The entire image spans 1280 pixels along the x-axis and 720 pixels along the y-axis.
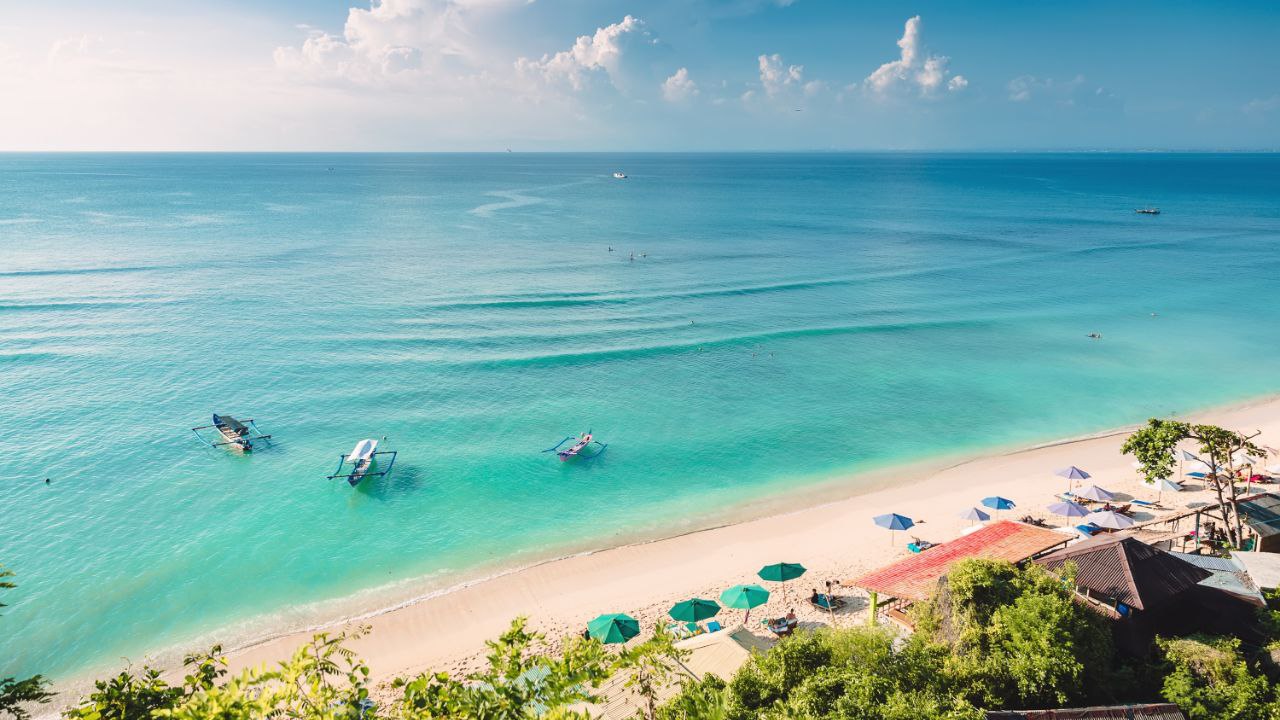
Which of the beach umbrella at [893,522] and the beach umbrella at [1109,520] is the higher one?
the beach umbrella at [1109,520]

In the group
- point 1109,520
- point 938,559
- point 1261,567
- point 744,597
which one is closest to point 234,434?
point 744,597

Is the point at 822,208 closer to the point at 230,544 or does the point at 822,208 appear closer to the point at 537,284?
the point at 537,284

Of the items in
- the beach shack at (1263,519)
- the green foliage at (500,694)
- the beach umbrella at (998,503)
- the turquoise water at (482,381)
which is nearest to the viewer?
the green foliage at (500,694)

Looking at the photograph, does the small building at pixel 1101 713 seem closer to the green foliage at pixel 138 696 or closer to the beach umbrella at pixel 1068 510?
the green foliage at pixel 138 696

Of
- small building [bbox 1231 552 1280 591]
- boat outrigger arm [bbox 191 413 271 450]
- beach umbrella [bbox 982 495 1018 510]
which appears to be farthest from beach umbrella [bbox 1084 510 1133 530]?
boat outrigger arm [bbox 191 413 271 450]

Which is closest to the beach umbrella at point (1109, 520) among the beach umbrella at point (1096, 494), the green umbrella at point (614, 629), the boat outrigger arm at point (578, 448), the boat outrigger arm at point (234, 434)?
the beach umbrella at point (1096, 494)

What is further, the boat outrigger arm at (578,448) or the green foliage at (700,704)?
the boat outrigger arm at (578,448)

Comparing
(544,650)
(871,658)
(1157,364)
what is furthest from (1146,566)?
(1157,364)
